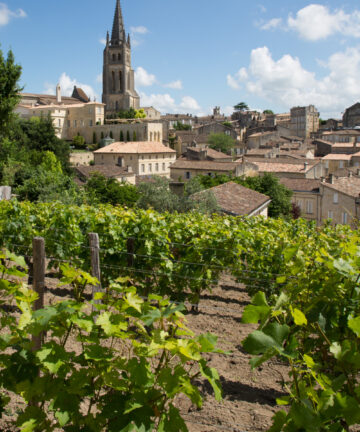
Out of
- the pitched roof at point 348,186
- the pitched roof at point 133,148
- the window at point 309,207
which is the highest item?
the pitched roof at point 133,148

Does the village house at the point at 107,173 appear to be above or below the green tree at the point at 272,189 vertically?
above

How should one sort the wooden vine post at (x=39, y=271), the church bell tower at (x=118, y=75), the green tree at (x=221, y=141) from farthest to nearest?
the church bell tower at (x=118, y=75)
the green tree at (x=221, y=141)
the wooden vine post at (x=39, y=271)

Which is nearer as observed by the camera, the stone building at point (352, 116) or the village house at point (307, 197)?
the village house at point (307, 197)

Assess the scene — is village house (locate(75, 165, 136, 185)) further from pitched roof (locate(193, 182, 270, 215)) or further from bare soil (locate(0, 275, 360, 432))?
bare soil (locate(0, 275, 360, 432))

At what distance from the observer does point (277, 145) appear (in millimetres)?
70125

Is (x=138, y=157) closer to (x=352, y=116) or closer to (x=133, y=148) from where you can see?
(x=133, y=148)

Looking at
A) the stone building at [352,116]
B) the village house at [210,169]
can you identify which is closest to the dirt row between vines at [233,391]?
the village house at [210,169]

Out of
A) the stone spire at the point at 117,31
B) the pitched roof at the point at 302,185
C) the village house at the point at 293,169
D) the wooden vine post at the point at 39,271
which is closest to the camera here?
the wooden vine post at the point at 39,271

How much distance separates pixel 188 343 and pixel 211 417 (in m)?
2.52

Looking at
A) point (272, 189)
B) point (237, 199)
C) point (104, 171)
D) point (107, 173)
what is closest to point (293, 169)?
point (272, 189)

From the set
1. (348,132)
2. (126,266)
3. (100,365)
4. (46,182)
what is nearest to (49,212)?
(126,266)

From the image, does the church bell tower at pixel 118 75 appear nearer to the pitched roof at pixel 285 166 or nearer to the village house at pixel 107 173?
the village house at pixel 107 173

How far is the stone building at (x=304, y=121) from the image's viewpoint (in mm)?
95438

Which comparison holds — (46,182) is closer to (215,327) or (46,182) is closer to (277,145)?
(215,327)
